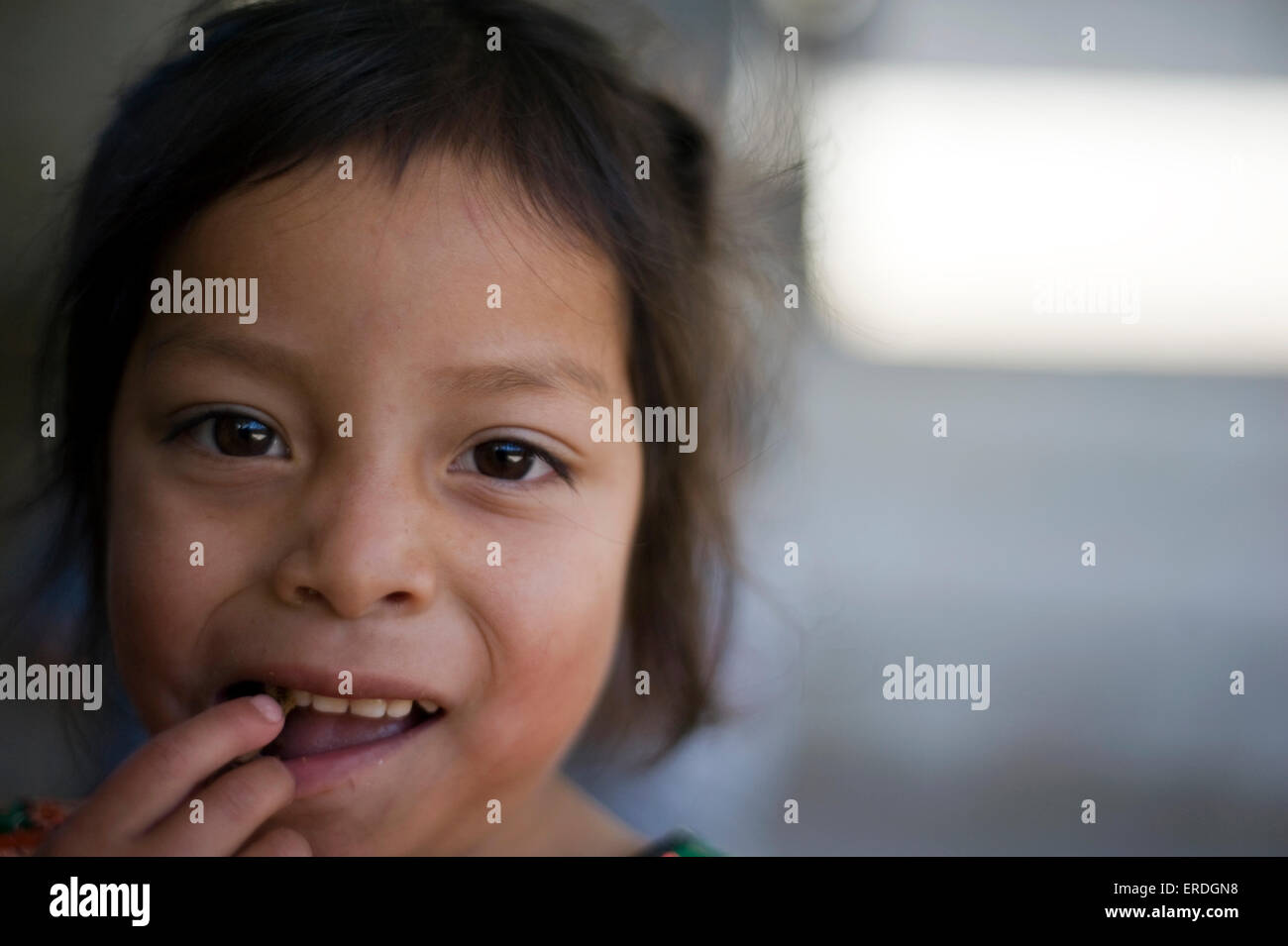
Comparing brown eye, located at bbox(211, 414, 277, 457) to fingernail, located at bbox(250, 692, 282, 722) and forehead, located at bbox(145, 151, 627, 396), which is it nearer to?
forehead, located at bbox(145, 151, 627, 396)

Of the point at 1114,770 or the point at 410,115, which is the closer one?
the point at 410,115

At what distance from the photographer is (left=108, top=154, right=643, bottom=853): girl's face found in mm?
965

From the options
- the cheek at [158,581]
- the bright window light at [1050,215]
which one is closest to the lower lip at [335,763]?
the cheek at [158,581]

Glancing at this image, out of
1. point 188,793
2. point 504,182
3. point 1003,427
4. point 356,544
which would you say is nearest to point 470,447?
point 356,544

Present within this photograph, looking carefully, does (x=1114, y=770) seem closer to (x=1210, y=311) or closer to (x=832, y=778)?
(x=832, y=778)

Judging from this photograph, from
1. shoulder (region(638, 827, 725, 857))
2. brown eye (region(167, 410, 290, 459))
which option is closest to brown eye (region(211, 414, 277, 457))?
brown eye (region(167, 410, 290, 459))

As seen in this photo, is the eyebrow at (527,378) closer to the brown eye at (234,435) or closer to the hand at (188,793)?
the brown eye at (234,435)

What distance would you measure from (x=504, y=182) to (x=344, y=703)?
1.68ft

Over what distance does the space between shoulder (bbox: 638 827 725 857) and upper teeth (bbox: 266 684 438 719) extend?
29 cm

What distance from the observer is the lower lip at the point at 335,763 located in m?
1.01

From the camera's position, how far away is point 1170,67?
3.83 ft
